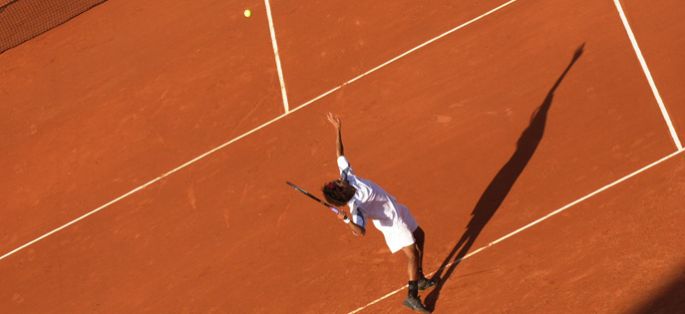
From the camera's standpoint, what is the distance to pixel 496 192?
28.8 feet

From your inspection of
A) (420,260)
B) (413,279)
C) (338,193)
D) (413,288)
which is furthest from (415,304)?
(338,193)

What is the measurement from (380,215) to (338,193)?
2.40 feet

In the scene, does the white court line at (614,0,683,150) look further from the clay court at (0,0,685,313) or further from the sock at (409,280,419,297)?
the sock at (409,280,419,297)

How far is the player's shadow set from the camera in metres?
8.54

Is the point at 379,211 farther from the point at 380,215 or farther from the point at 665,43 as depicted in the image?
the point at 665,43

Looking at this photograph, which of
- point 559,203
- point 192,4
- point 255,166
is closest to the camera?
point 559,203

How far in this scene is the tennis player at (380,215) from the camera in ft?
22.9

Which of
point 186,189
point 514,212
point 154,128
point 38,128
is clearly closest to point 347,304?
point 514,212

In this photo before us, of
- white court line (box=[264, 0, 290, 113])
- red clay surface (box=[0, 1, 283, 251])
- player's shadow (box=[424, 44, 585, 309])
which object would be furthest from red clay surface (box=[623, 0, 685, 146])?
red clay surface (box=[0, 1, 283, 251])

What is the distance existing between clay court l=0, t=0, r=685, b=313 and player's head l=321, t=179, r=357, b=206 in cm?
203

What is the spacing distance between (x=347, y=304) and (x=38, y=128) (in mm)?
5928

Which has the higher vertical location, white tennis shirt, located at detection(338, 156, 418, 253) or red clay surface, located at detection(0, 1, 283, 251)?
red clay surface, located at detection(0, 1, 283, 251)

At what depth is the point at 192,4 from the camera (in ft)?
39.9

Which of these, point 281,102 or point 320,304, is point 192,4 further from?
point 320,304
